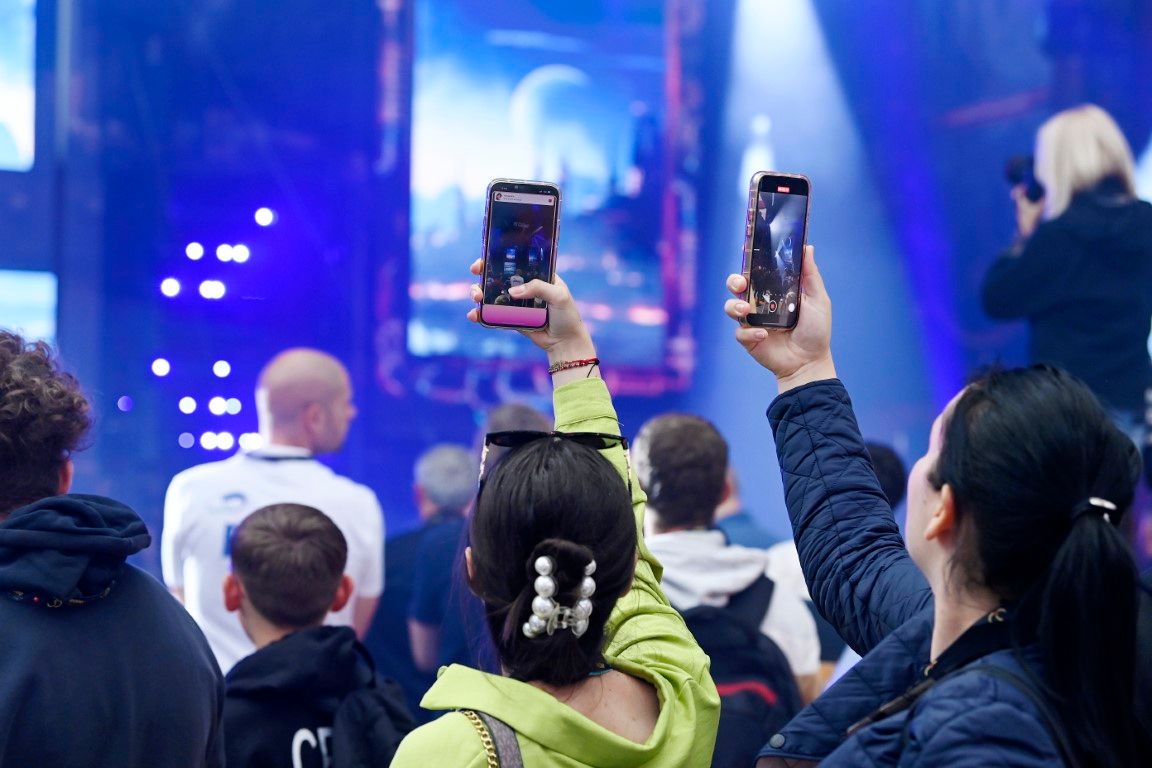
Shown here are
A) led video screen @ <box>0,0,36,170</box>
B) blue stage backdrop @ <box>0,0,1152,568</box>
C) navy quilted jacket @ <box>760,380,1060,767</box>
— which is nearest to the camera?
navy quilted jacket @ <box>760,380,1060,767</box>

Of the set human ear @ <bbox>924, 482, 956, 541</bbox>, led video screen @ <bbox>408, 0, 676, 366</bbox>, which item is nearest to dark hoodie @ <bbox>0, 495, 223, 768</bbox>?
human ear @ <bbox>924, 482, 956, 541</bbox>

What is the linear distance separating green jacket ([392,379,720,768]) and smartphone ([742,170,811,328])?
8.7 inches

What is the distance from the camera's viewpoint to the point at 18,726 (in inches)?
54.4

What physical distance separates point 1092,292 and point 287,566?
3.54m

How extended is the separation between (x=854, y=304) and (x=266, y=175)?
128 inches

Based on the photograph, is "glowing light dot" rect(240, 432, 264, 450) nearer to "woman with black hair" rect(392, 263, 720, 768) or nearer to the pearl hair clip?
"woman with black hair" rect(392, 263, 720, 768)

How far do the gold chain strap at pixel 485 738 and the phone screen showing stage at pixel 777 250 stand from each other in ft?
1.94

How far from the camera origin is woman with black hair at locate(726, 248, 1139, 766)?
3.12ft

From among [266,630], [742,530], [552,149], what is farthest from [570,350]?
[552,149]

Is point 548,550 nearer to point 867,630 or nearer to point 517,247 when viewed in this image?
point 867,630

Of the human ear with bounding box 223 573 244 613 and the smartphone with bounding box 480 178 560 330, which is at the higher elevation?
the smartphone with bounding box 480 178 560 330

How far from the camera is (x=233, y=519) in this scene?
304cm

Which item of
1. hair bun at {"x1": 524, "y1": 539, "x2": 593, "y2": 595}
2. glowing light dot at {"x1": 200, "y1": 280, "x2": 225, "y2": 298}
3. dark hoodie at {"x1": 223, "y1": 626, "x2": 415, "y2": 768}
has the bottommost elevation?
dark hoodie at {"x1": 223, "y1": 626, "x2": 415, "y2": 768}

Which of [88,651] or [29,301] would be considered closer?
[88,651]
